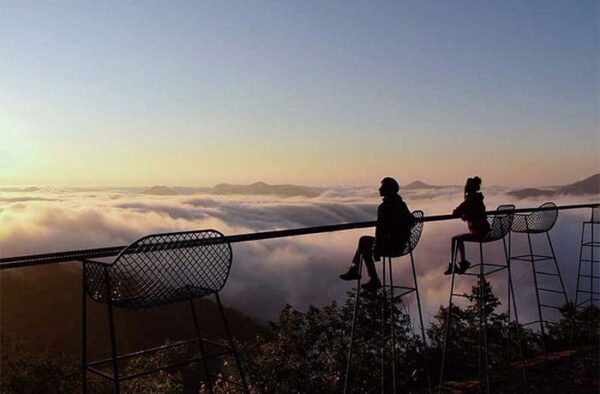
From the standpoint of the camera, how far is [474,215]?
500 centimetres

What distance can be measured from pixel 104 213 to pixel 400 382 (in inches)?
3883

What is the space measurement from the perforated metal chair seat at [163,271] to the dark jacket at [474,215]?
2916 mm

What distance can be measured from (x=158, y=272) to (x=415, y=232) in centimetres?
235

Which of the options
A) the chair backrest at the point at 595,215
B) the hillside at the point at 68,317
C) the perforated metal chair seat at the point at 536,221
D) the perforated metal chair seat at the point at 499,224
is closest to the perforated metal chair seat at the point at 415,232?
the perforated metal chair seat at the point at 499,224

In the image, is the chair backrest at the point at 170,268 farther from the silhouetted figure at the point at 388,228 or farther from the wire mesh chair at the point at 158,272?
the silhouetted figure at the point at 388,228

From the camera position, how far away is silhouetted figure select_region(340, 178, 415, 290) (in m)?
3.97

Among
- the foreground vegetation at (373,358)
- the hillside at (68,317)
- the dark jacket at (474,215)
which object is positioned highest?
the dark jacket at (474,215)

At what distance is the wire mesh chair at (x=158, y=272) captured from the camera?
233cm

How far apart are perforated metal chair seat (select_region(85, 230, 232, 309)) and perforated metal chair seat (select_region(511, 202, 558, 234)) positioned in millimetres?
4145

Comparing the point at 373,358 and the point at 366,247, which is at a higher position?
the point at 366,247

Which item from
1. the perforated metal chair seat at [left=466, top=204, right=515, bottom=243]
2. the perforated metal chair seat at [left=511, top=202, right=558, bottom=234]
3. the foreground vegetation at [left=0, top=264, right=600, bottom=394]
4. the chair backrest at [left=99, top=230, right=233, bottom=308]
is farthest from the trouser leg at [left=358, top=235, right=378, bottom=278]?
the perforated metal chair seat at [left=511, top=202, right=558, bottom=234]

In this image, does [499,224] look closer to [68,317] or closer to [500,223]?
[500,223]

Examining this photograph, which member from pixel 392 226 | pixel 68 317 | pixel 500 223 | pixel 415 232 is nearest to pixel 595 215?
pixel 500 223

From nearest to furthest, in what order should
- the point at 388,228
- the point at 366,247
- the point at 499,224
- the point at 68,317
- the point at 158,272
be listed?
the point at 158,272
the point at 388,228
the point at 366,247
the point at 499,224
the point at 68,317
